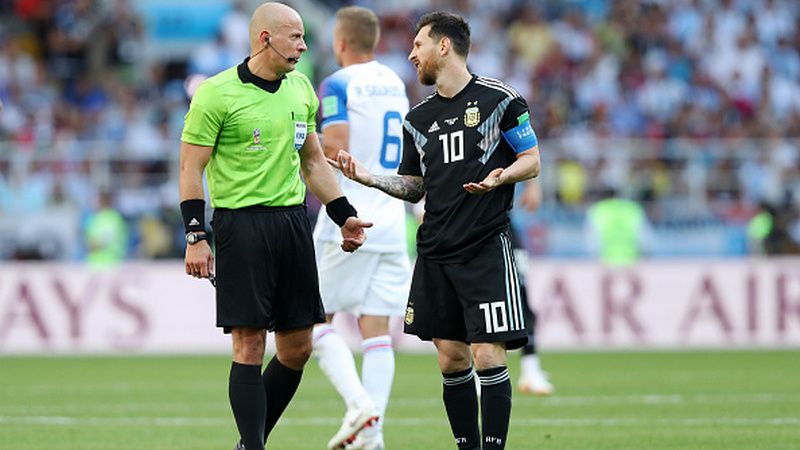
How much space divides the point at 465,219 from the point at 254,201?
109 cm

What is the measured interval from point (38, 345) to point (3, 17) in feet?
28.9

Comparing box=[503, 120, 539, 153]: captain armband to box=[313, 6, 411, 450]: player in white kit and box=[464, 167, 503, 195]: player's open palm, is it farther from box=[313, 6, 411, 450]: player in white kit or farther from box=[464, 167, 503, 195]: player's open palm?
box=[313, 6, 411, 450]: player in white kit

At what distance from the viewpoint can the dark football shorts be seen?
7.90 meters

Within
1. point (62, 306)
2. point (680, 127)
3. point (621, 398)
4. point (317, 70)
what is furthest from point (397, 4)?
point (621, 398)

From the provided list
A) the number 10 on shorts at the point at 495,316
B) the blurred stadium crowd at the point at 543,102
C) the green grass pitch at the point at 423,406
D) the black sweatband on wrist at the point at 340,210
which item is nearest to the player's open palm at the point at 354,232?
the black sweatband on wrist at the point at 340,210

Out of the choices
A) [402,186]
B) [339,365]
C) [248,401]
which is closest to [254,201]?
[402,186]

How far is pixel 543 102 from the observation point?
2453 cm

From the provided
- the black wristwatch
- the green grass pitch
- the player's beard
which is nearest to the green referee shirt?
the black wristwatch

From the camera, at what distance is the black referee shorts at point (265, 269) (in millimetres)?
7859

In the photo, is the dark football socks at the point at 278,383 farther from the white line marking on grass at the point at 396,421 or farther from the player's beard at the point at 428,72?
the white line marking on grass at the point at 396,421

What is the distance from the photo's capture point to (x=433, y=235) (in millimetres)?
8141

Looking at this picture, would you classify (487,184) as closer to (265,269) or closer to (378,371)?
(265,269)

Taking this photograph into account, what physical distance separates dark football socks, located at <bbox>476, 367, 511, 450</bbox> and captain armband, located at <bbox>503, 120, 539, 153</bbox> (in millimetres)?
1141

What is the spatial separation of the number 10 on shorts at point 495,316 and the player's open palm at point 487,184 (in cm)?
58
